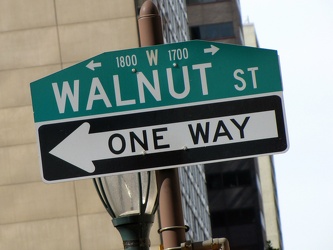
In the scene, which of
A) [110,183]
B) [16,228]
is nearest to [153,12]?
[110,183]

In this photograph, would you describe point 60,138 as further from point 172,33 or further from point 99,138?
point 172,33

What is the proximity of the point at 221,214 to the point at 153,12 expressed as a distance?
84726 millimetres

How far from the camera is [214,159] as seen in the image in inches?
253

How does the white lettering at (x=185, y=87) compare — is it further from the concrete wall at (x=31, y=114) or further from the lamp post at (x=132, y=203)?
the concrete wall at (x=31, y=114)

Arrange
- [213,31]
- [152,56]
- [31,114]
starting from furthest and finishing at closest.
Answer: [213,31]
[31,114]
[152,56]

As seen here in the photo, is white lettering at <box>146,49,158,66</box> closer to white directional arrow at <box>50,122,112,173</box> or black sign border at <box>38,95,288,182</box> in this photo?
black sign border at <box>38,95,288,182</box>

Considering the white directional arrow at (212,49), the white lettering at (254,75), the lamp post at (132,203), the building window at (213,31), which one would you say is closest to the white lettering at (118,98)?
the white directional arrow at (212,49)

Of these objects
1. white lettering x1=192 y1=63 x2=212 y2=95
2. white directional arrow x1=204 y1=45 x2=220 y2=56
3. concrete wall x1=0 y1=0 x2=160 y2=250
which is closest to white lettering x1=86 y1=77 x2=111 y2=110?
white lettering x1=192 y1=63 x2=212 y2=95

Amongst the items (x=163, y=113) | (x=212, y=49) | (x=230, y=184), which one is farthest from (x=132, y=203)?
(x=230, y=184)

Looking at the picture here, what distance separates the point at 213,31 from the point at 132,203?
82770 mm

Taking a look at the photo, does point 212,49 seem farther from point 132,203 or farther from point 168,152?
point 132,203

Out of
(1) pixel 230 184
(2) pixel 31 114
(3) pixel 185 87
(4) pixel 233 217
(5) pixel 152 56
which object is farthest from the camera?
(4) pixel 233 217

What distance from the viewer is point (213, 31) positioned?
3533 inches

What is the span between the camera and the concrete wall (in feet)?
146
